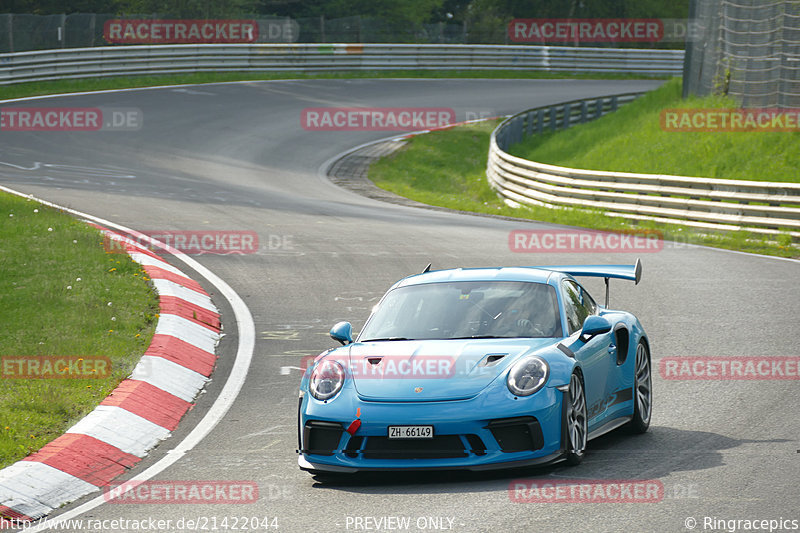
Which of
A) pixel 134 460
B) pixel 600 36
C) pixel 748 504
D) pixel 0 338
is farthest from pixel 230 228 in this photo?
pixel 600 36

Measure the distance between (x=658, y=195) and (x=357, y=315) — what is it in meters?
11.2

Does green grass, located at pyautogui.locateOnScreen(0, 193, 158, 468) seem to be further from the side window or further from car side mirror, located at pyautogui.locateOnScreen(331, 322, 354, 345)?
the side window

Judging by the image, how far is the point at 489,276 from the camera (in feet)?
27.7

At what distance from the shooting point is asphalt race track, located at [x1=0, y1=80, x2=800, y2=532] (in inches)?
254

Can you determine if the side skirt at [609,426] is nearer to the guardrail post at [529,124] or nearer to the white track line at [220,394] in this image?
the white track line at [220,394]

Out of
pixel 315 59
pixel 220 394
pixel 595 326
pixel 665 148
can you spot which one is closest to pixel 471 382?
pixel 595 326

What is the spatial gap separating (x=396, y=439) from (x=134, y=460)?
2.10 meters

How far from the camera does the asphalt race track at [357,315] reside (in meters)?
6.45

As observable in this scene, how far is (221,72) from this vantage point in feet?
143

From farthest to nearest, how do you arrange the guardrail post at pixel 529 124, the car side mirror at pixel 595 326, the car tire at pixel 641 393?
the guardrail post at pixel 529 124 < the car tire at pixel 641 393 < the car side mirror at pixel 595 326

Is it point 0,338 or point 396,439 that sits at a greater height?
point 396,439

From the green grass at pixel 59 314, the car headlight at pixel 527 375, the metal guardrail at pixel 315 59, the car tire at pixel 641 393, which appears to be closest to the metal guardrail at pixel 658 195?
the green grass at pixel 59 314

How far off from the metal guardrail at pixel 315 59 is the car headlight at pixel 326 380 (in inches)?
1242

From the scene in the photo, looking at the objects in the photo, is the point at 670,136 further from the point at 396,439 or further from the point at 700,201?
the point at 396,439
